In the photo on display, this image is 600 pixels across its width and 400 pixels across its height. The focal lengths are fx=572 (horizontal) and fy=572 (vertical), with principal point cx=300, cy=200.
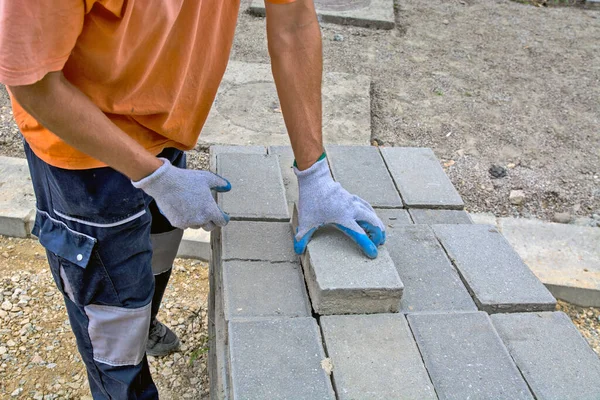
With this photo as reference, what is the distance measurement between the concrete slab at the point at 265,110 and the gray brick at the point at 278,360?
2.47 metres

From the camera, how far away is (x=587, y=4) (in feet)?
24.9

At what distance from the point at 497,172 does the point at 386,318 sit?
2.58 metres

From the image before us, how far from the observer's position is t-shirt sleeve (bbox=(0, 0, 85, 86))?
1.31m

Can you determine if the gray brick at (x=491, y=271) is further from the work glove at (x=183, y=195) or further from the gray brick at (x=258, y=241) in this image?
the work glove at (x=183, y=195)

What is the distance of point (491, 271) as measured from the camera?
2.05 metres

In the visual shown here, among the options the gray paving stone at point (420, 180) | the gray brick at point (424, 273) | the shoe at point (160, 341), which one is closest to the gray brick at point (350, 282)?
the gray brick at point (424, 273)

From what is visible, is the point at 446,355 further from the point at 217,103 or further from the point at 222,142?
the point at 217,103

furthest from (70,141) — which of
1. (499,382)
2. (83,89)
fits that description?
(499,382)

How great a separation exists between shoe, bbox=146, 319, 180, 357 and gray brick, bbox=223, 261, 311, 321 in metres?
0.89

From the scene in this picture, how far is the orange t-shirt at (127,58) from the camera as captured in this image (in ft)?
4.41

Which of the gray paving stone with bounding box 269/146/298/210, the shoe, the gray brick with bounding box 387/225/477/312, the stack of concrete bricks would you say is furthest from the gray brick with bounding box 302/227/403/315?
the shoe

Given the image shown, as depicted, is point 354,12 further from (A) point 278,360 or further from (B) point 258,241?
(A) point 278,360

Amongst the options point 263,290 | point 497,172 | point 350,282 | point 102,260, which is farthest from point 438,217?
point 497,172

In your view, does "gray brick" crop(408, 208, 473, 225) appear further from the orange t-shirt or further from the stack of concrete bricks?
the orange t-shirt
